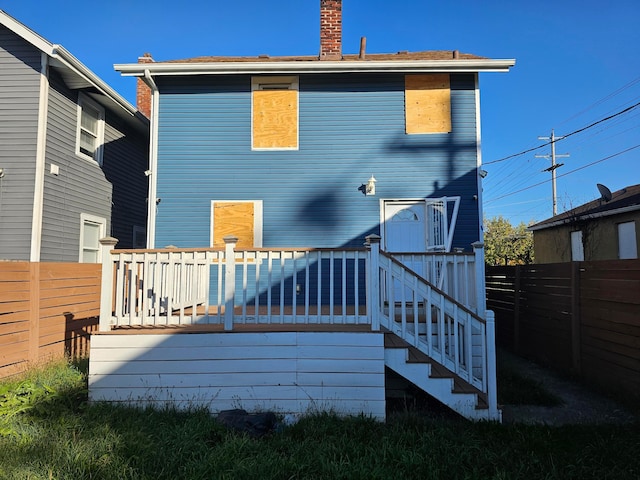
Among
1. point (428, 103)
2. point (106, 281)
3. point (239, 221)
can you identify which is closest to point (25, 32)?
point (239, 221)

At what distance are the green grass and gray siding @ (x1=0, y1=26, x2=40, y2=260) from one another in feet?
13.6

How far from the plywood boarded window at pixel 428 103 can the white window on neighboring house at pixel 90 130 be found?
699cm

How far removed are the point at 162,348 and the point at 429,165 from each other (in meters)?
5.51

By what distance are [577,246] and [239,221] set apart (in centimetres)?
1240

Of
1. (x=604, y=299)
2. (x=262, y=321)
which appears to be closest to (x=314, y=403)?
(x=262, y=321)

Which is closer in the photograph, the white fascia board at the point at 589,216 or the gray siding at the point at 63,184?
the gray siding at the point at 63,184

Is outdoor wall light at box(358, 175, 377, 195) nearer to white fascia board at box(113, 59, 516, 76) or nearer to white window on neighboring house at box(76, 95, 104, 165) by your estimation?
white fascia board at box(113, 59, 516, 76)

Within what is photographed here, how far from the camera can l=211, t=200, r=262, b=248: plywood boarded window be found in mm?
7004

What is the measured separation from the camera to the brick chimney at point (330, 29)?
7.73m

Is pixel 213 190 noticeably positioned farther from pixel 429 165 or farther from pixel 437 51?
pixel 437 51

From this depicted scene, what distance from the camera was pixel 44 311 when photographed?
208 inches

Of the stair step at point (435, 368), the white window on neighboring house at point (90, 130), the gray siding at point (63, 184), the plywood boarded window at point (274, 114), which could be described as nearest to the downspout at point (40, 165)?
the gray siding at point (63, 184)

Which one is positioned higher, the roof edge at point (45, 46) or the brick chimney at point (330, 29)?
the brick chimney at point (330, 29)

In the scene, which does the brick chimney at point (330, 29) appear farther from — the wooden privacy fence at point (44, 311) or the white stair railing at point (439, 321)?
the wooden privacy fence at point (44, 311)
